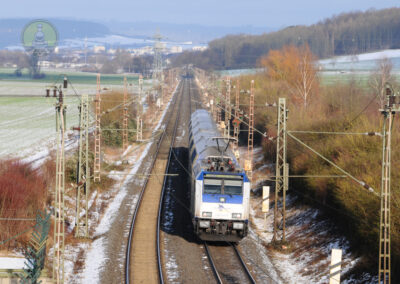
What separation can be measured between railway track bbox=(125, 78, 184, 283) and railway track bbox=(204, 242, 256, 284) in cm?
215

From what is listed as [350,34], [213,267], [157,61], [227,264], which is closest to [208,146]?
[227,264]

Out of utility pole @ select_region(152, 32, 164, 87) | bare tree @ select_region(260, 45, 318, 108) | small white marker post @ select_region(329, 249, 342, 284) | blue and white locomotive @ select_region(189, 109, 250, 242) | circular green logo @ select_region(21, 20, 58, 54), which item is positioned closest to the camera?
small white marker post @ select_region(329, 249, 342, 284)

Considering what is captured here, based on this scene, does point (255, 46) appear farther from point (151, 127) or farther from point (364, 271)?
point (364, 271)

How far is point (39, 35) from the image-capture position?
10762 cm

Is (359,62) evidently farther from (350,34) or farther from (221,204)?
(221,204)

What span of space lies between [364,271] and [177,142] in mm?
37488

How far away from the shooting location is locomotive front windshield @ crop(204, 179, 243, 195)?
22.8 m

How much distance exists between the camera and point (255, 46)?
175 metres

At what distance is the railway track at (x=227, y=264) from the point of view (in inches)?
789

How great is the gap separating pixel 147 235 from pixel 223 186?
509 cm

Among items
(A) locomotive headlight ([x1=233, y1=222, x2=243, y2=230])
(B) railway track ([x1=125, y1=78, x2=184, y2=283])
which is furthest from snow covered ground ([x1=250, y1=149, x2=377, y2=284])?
(B) railway track ([x1=125, y1=78, x2=184, y2=283])

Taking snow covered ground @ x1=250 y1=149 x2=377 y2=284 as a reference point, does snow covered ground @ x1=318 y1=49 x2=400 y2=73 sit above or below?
above

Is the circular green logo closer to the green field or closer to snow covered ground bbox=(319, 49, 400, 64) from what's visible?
the green field

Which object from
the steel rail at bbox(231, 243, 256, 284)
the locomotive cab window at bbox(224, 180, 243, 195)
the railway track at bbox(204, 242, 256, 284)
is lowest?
the railway track at bbox(204, 242, 256, 284)
